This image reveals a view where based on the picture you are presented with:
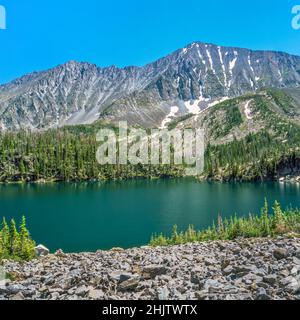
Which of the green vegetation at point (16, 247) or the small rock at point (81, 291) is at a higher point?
the small rock at point (81, 291)

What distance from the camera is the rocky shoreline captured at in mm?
22797

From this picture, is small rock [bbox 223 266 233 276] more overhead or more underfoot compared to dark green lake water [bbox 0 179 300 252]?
more overhead

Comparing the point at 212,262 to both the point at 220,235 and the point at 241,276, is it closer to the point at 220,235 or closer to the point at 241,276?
the point at 241,276

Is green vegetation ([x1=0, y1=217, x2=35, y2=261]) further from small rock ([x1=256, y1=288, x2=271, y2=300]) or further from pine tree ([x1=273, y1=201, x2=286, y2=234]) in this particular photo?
pine tree ([x1=273, y1=201, x2=286, y2=234])

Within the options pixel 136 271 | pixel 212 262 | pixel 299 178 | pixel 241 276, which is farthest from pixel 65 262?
pixel 299 178

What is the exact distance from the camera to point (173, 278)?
1085 inches

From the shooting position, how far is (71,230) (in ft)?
248

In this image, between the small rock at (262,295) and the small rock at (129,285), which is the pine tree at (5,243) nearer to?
the small rock at (129,285)

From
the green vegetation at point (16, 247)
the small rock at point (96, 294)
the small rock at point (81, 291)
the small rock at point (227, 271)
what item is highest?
the small rock at point (227, 271)

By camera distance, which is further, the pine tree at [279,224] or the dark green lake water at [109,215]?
the dark green lake water at [109,215]

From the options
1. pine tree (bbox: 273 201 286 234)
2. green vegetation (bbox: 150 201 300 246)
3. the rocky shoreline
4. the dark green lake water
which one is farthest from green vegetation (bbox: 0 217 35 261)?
pine tree (bbox: 273 201 286 234)

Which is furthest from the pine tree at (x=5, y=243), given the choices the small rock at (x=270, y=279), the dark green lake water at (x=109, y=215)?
the small rock at (x=270, y=279)

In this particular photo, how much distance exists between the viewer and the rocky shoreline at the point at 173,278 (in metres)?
22.8

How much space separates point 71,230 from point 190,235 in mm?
29802
